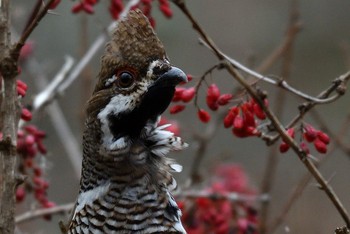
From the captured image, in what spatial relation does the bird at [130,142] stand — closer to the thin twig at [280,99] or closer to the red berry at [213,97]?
the red berry at [213,97]

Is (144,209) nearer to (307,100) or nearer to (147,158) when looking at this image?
(147,158)

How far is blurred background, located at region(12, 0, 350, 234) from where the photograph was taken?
29.9 feet

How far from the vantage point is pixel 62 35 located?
10648 millimetres

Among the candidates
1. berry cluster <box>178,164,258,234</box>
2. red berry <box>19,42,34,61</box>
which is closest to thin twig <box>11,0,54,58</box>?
berry cluster <box>178,164,258,234</box>

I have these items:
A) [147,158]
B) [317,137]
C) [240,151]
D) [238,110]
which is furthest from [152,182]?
[240,151]

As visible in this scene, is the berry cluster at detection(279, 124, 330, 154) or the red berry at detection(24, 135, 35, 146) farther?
the red berry at detection(24, 135, 35, 146)

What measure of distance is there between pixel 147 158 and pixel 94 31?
727 cm

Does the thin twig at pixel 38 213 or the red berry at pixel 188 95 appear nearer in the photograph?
the red berry at pixel 188 95

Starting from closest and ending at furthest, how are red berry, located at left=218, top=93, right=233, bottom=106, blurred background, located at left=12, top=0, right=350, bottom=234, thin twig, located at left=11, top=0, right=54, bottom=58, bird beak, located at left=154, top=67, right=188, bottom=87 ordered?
thin twig, located at left=11, top=0, right=54, bottom=58 < bird beak, located at left=154, top=67, right=188, bottom=87 < red berry, located at left=218, top=93, right=233, bottom=106 < blurred background, located at left=12, top=0, right=350, bottom=234

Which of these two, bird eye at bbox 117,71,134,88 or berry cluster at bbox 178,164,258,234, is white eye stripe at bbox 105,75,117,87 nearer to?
bird eye at bbox 117,71,134,88

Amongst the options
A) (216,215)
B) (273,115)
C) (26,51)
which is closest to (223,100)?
(273,115)

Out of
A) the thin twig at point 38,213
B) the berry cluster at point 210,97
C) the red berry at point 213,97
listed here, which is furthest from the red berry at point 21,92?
the thin twig at point 38,213

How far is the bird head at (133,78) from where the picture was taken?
3242 millimetres

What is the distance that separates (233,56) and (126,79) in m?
7.53
